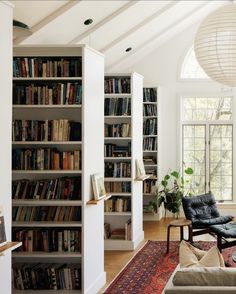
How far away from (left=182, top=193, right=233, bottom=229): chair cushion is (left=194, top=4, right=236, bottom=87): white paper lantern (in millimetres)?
4055

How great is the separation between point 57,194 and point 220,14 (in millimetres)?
2806

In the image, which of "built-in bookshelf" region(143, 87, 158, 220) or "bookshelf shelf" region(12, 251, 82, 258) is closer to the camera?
"bookshelf shelf" region(12, 251, 82, 258)

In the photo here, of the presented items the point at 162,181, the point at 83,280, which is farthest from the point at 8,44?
the point at 162,181

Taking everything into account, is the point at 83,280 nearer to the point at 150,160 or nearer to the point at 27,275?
the point at 27,275

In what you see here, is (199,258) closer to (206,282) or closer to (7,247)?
(206,282)

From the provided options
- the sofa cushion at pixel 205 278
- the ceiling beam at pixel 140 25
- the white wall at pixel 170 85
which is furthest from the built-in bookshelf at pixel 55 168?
the white wall at pixel 170 85

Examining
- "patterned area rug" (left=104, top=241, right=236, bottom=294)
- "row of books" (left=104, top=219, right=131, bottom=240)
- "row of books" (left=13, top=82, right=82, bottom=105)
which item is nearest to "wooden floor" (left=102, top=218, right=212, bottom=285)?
"patterned area rug" (left=104, top=241, right=236, bottom=294)

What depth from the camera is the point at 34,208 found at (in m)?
5.85

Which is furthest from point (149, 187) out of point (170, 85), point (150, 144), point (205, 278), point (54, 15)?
point (205, 278)

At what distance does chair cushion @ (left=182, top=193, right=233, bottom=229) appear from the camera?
785cm

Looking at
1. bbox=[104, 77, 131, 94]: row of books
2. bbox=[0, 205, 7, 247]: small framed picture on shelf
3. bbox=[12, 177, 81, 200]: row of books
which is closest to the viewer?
bbox=[0, 205, 7, 247]: small framed picture on shelf

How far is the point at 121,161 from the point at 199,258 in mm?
3983

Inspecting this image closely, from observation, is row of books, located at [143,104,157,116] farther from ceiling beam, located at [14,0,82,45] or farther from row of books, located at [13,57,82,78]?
row of books, located at [13,57,82,78]

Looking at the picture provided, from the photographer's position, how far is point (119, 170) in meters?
8.19
